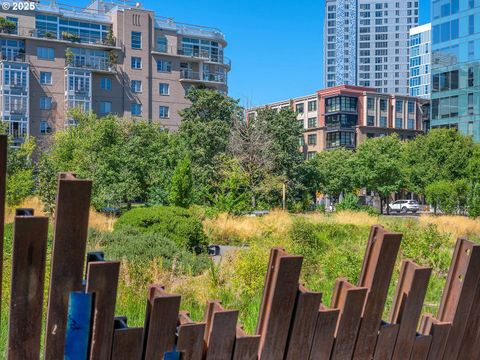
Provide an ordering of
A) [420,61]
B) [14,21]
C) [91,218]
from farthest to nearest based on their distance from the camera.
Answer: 1. [420,61]
2. [14,21]
3. [91,218]

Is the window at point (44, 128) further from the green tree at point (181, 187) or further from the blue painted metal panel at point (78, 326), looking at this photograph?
the blue painted metal panel at point (78, 326)

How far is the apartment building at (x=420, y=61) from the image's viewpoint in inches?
6417

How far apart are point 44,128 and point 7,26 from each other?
10.4 metres

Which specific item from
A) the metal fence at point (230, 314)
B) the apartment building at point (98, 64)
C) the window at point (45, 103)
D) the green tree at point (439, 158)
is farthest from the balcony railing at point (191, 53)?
the metal fence at point (230, 314)

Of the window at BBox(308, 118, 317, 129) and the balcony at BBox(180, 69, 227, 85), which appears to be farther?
the window at BBox(308, 118, 317, 129)

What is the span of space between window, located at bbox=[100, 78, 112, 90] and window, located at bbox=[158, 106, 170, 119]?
20.4 ft

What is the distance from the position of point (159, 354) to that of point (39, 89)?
60372 millimetres

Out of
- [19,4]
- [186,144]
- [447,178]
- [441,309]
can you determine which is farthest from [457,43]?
[441,309]

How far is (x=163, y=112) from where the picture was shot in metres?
66.4

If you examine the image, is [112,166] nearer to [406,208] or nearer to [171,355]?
[171,355]

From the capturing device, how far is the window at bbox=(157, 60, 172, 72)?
6669 cm

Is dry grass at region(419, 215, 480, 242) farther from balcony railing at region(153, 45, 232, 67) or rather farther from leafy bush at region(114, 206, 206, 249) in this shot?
balcony railing at region(153, 45, 232, 67)

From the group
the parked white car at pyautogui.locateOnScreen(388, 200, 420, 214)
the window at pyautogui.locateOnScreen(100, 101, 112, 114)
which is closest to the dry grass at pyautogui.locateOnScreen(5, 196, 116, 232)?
the window at pyautogui.locateOnScreen(100, 101, 112, 114)

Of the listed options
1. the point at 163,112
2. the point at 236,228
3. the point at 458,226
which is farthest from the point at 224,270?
the point at 163,112
